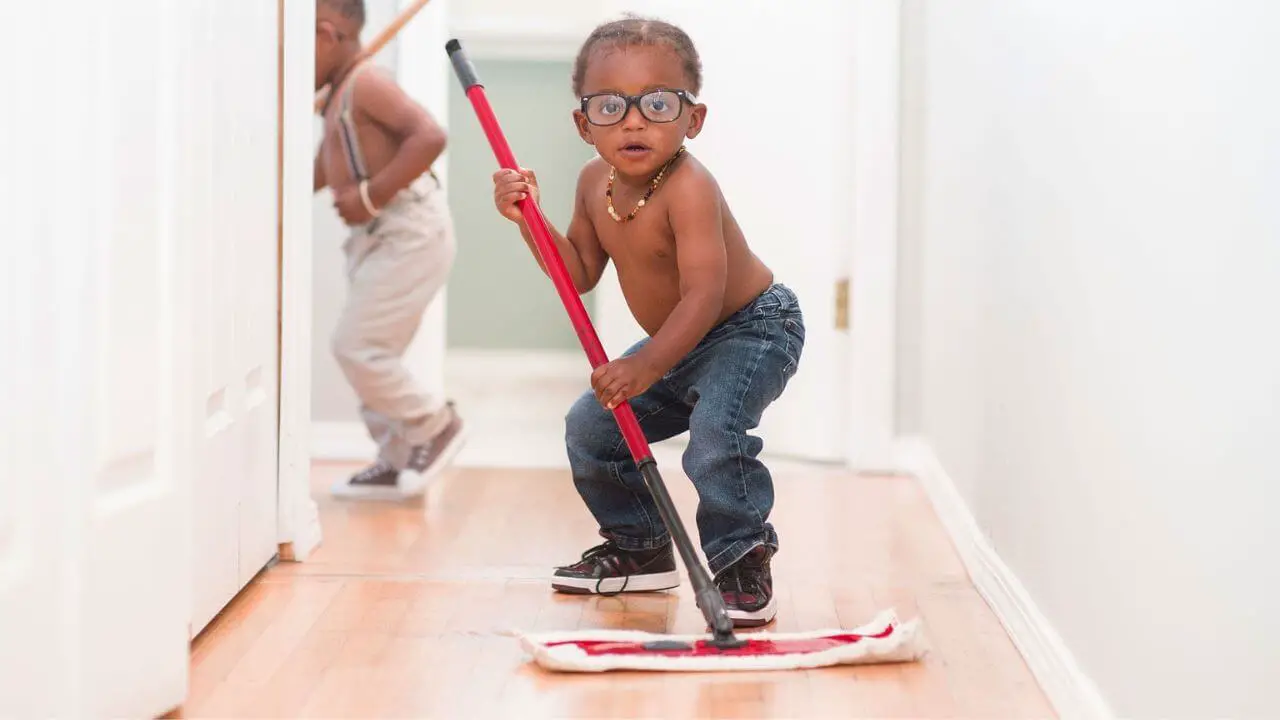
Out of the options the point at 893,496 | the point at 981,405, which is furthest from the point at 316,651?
the point at 893,496

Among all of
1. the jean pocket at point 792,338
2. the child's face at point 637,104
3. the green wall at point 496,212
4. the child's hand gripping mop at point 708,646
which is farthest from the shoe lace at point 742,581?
the green wall at point 496,212

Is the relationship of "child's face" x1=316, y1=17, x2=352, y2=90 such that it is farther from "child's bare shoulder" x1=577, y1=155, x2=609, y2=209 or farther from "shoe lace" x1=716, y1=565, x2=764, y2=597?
"shoe lace" x1=716, y1=565, x2=764, y2=597

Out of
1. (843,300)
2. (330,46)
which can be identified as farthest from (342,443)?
(843,300)

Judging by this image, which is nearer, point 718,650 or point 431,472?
point 718,650

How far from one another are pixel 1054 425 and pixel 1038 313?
0.51 feet

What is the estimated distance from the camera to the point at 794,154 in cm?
295

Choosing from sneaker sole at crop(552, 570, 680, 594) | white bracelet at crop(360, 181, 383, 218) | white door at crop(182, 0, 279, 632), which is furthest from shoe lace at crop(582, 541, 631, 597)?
white bracelet at crop(360, 181, 383, 218)

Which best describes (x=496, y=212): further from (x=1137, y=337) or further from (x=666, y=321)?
(x=1137, y=337)

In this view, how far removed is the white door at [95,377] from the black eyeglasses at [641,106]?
517 mm

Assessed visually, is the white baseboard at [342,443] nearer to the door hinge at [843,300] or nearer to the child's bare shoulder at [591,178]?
the door hinge at [843,300]

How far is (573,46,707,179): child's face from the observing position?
66.2 inches

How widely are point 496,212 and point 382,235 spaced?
1.80 metres

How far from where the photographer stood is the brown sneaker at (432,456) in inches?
100

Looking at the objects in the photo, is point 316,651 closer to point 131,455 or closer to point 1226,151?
point 131,455
